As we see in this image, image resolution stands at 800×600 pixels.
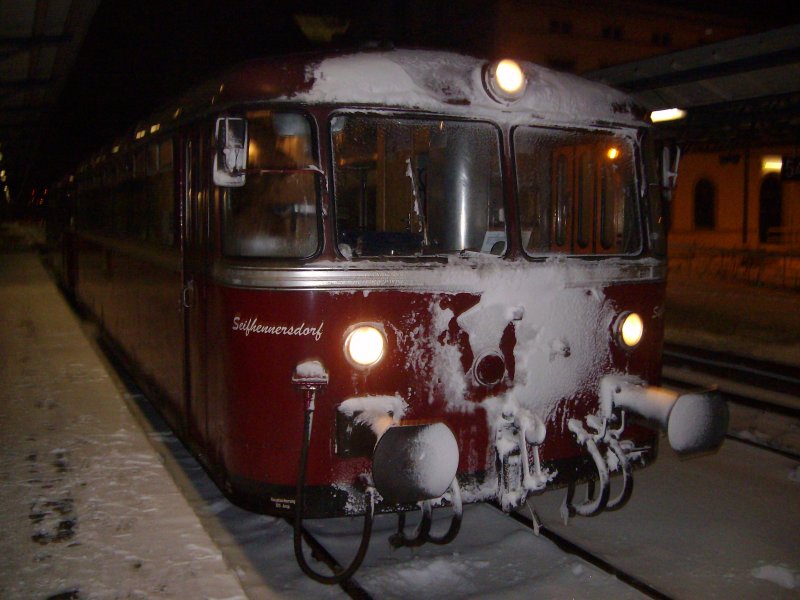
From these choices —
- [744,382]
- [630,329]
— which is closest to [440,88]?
[630,329]

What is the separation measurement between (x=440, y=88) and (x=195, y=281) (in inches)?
70.4

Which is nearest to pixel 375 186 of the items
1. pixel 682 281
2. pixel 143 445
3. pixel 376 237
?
pixel 376 237

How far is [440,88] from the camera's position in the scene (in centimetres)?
401

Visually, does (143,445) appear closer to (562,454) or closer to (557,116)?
(562,454)

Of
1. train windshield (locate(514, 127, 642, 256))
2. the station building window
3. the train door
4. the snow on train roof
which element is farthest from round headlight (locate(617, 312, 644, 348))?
Answer: the station building window

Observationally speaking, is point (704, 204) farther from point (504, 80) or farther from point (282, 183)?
point (282, 183)

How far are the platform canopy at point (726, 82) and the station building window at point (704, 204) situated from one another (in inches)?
591

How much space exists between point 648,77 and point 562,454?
9.14m

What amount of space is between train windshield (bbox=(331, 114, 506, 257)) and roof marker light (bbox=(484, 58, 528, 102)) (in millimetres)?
171

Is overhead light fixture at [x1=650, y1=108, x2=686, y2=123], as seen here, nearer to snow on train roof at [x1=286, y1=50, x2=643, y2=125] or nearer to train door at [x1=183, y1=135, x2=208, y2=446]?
snow on train roof at [x1=286, y1=50, x2=643, y2=125]

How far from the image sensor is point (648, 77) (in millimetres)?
11984

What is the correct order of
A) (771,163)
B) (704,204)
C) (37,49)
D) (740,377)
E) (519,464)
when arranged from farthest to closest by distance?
(704,204) < (771,163) < (37,49) < (740,377) < (519,464)

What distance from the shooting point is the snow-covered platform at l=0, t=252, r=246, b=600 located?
12.2 feet

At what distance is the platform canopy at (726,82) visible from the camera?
10.2 m
